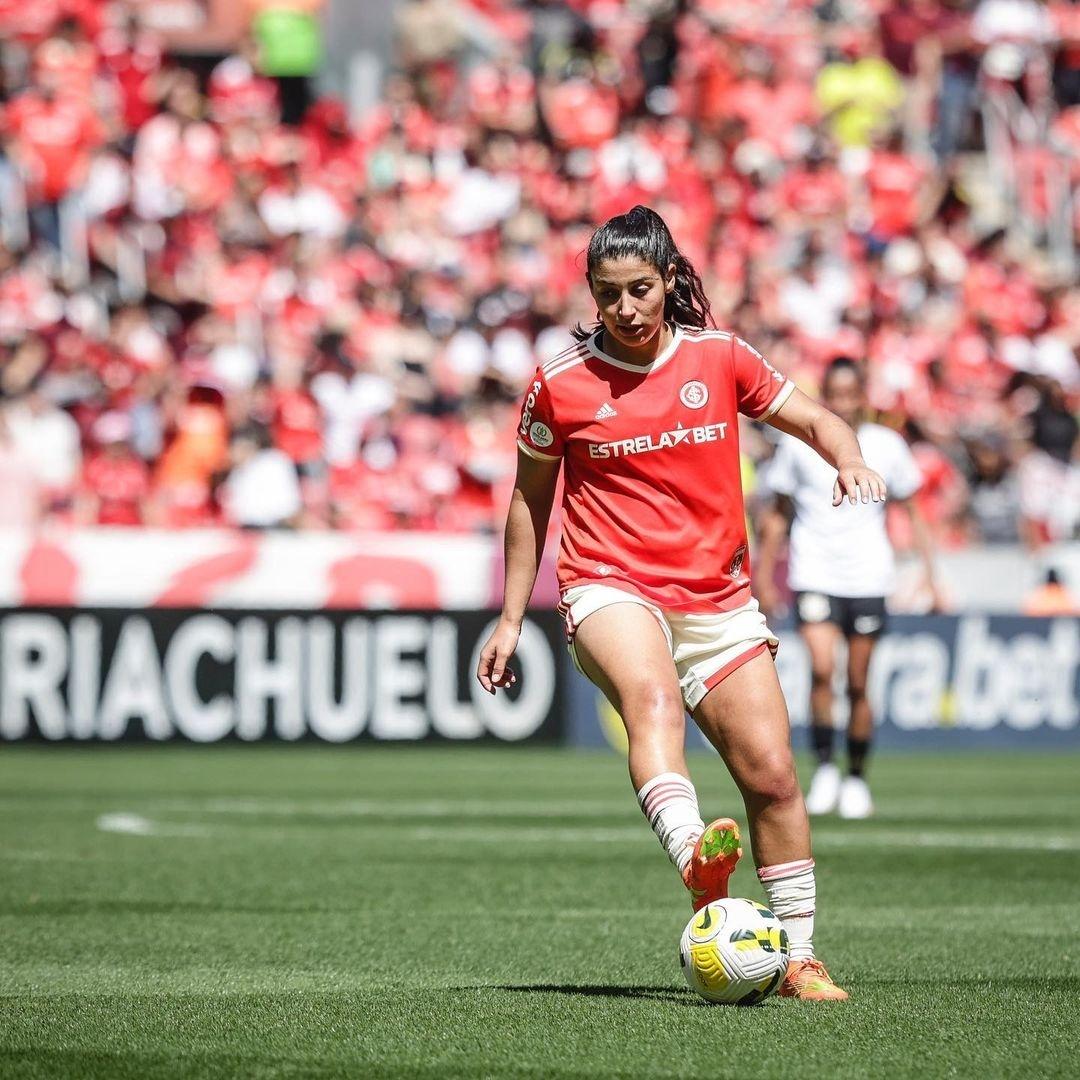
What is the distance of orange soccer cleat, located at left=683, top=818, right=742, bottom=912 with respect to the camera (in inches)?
229

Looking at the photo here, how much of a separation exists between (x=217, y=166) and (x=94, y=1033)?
685 inches

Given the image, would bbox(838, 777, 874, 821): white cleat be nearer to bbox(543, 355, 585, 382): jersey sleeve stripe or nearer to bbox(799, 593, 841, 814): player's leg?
bbox(799, 593, 841, 814): player's leg

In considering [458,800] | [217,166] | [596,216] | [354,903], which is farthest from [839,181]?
[354,903]

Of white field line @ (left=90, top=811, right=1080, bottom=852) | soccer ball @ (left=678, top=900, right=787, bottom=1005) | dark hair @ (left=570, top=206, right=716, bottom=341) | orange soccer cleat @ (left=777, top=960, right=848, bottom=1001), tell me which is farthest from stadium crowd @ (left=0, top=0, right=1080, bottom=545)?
soccer ball @ (left=678, top=900, right=787, bottom=1005)

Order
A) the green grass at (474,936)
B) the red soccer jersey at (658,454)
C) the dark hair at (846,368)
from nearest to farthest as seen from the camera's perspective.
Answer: the green grass at (474,936) → the red soccer jersey at (658,454) → the dark hair at (846,368)

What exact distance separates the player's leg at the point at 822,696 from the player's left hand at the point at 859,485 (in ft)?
22.4

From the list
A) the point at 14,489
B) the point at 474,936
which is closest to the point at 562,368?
the point at 474,936

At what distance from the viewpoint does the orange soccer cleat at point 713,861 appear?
5.82 m

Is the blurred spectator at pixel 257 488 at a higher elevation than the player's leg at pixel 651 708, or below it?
higher

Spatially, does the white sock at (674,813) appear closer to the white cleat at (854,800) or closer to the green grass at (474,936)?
the green grass at (474,936)

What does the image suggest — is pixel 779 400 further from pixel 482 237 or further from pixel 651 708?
pixel 482 237

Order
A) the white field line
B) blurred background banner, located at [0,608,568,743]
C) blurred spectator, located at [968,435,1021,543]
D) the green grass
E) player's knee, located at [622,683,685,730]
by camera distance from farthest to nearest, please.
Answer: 1. blurred spectator, located at [968,435,1021,543]
2. blurred background banner, located at [0,608,568,743]
3. the white field line
4. player's knee, located at [622,683,685,730]
5. the green grass

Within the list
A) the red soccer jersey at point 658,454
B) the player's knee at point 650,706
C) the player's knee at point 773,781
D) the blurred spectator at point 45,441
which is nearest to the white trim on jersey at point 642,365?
the red soccer jersey at point 658,454

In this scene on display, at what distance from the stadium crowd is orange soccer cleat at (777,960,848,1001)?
12333 mm
